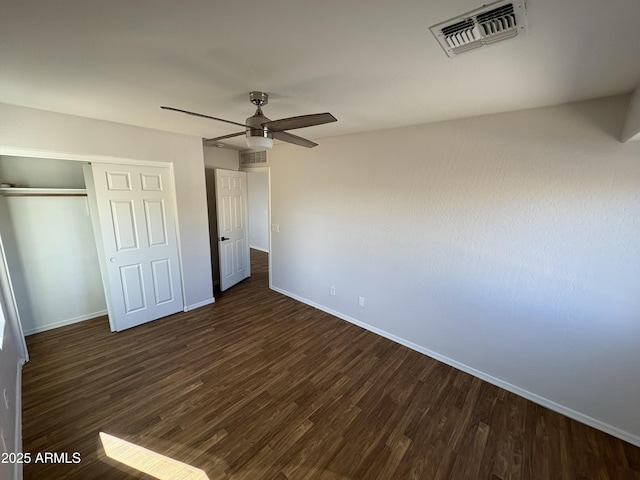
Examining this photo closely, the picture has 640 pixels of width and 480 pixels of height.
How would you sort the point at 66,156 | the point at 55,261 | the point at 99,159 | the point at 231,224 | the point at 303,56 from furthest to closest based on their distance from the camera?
the point at 231,224
the point at 55,261
the point at 99,159
the point at 66,156
the point at 303,56

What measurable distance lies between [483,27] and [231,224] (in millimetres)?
4074

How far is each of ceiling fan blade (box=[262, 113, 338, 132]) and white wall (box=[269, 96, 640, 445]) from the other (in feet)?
4.80

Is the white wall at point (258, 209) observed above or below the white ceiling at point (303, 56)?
below

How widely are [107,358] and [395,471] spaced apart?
2894 mm

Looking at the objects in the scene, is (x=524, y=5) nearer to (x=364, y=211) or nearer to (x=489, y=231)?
(x=489, y=231)

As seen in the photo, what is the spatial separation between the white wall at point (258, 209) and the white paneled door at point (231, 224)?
89.3 inches

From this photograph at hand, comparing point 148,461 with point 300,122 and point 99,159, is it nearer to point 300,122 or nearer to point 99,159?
point 300,122

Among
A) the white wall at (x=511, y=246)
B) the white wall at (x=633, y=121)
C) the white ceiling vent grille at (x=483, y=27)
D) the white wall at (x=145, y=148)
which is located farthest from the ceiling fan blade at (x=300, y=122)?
the white wall at (x=145, y=148)

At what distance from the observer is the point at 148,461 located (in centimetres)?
168

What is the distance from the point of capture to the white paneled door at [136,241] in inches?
115

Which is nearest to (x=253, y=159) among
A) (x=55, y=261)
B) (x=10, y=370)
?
(x=55, y=261)

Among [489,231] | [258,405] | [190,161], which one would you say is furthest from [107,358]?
[489,231]

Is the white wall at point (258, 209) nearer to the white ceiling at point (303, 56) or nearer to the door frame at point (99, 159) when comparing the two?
the door frame at point (99, 159)

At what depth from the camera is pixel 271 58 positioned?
1.36 metres
